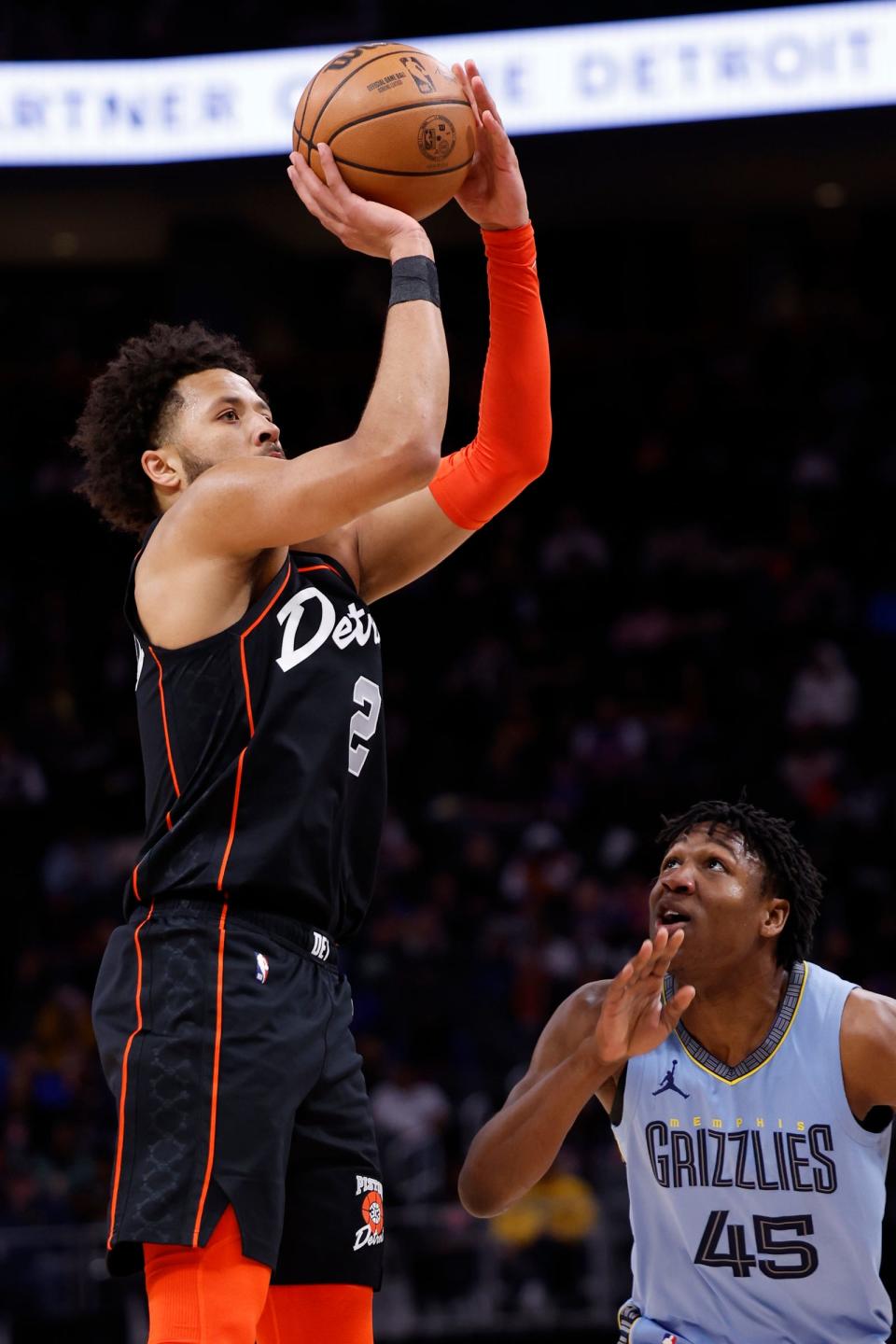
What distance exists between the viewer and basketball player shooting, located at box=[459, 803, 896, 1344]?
327 centimetres

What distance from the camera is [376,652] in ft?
9.70

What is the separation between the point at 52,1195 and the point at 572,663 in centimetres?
480

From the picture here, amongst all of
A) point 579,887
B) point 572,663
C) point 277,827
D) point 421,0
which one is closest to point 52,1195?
point 579,887

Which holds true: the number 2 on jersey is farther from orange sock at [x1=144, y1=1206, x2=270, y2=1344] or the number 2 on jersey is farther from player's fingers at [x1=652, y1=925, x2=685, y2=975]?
orange sock at [x1=144, y1=1206, x2=270, y2=1344]

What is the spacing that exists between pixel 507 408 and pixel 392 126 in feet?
1.86

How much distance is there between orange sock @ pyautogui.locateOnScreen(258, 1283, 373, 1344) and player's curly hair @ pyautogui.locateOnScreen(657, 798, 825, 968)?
1.27 meters

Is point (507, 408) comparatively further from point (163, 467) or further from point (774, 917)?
point (774, 917)

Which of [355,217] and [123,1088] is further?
[355,217]

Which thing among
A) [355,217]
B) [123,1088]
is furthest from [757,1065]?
[355,217]

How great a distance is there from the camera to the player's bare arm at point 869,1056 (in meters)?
→ 3.34

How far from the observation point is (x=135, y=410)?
10.5 feet

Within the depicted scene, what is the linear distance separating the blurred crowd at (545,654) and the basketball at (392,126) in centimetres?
507

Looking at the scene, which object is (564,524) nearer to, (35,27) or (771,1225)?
(35,27)

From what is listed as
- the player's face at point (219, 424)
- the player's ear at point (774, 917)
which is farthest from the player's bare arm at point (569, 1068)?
the player's face at point (219, 424)
